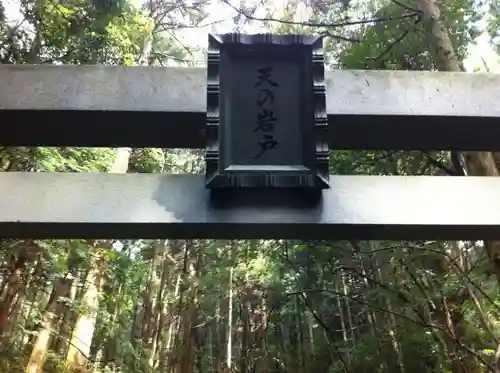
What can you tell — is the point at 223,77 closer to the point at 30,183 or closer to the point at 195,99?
the point at 195,99

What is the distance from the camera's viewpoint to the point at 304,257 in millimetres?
7562

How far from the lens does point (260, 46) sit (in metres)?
1.75

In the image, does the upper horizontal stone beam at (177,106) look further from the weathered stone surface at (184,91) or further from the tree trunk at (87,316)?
the tree trunk at (87,316)

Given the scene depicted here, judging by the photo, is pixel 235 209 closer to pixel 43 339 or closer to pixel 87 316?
pixel 43 339

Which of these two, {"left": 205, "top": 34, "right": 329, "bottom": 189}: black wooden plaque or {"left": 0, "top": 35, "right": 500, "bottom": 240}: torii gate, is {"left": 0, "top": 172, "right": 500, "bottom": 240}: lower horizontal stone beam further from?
{"left": 205, "top": 34, "right": 329, "bottom": 189}: black wooden plaque

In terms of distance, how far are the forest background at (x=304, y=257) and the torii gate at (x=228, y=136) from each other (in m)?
0.78

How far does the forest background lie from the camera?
362cm

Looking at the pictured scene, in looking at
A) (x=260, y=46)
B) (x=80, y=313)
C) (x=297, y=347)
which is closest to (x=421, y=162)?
(x=260, y=46)

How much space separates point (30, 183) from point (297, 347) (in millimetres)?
9515

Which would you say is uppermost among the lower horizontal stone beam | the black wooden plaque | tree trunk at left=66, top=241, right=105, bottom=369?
tree trunk at left=66, top=241, right=105, bottom=369

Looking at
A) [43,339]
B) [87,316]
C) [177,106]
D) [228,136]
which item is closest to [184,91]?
[177,106]

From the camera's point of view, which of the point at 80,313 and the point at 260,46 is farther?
the point at 80,313

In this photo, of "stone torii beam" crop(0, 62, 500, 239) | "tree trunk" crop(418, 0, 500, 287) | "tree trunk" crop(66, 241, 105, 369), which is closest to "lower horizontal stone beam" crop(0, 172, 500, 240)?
"stone torii beam" crop(0, 62, 500, 239)

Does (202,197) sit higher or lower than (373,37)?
lower
